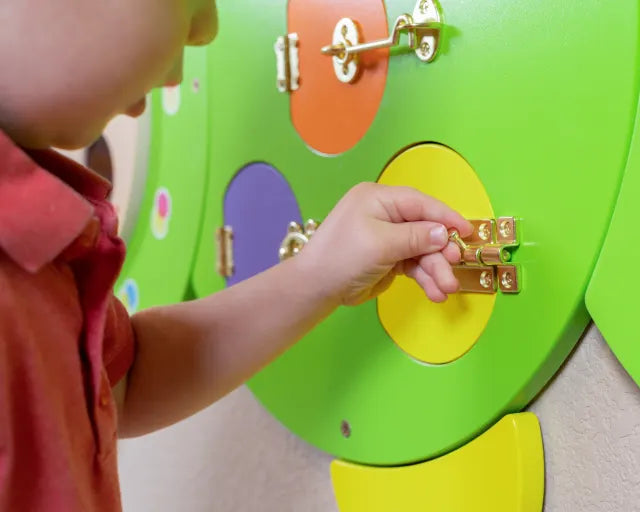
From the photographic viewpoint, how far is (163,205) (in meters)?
0.87

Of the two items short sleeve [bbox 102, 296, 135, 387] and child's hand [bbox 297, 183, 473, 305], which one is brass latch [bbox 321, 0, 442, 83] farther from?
short sleeve [bbox 102, 296, 135, 387]

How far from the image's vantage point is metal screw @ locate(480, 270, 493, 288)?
1.62 feet

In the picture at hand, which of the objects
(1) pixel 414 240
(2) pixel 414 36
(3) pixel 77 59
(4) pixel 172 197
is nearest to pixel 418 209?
(1) pixel 414 240

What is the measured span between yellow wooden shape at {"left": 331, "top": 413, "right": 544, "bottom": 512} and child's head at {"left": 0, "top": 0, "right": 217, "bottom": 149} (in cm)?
31

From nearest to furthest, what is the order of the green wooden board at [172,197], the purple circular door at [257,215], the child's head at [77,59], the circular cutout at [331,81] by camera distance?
the child's head at [77,59] < the circular cutout at [331,81] < the purple circular door at [257,215] < the green wooden board at [172,197]

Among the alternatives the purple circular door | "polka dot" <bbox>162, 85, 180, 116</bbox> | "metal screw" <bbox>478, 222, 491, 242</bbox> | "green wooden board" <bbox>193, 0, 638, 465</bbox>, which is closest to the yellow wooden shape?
"green wooden board" <bbox>193, 0, 638, 465</bbox>

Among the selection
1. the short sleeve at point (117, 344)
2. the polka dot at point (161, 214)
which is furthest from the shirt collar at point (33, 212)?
the polka dot at point (161, 214)

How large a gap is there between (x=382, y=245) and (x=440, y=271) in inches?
1.6

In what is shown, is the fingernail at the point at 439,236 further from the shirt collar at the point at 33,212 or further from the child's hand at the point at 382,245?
the shirt collar at the point at 33,212

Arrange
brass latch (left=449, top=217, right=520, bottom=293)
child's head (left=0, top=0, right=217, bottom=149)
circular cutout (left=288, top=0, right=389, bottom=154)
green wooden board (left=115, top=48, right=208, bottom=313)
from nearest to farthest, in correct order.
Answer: child's head (left=0, top=0, right=217, bottom=149), brass latch (left=449, top=217, right=520, bottom=293), circular cutout (left=288, top=0, right=389, bottom=154), green wooden board (left=115, top=48, right=208, bottom=313)

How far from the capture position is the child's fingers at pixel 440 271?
467mm

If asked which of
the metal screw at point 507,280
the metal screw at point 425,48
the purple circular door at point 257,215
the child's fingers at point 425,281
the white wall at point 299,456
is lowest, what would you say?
the white wall at point 299,456

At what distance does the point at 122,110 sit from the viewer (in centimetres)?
42

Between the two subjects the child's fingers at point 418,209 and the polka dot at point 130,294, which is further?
the polka dot at point 130,294
